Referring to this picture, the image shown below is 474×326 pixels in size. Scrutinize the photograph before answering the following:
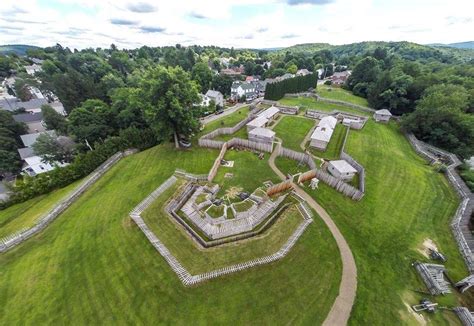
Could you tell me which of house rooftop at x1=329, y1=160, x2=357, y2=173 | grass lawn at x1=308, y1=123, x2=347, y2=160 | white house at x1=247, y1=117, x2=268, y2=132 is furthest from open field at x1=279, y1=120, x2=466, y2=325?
white house at x1=247, y1=117, x2=268, y2=132

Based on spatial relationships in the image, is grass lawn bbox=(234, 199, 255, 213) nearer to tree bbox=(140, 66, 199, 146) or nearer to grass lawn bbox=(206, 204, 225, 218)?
grass lawn bbox=(206, 204, 225, 218)

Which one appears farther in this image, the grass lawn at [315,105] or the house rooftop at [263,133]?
the grass lawn at [315,105]

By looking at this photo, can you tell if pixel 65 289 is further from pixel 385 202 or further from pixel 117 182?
pixel 385 202

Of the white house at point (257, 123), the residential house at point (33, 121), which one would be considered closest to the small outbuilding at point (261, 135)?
the white house at point (257, 123)

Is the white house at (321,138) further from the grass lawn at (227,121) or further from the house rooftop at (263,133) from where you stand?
the grass lawn at (227,121)

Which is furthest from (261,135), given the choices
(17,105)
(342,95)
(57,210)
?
(17,105)

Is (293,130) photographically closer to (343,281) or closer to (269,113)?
(269,113)

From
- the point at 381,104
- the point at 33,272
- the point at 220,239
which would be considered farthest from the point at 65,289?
the point at 381,104
